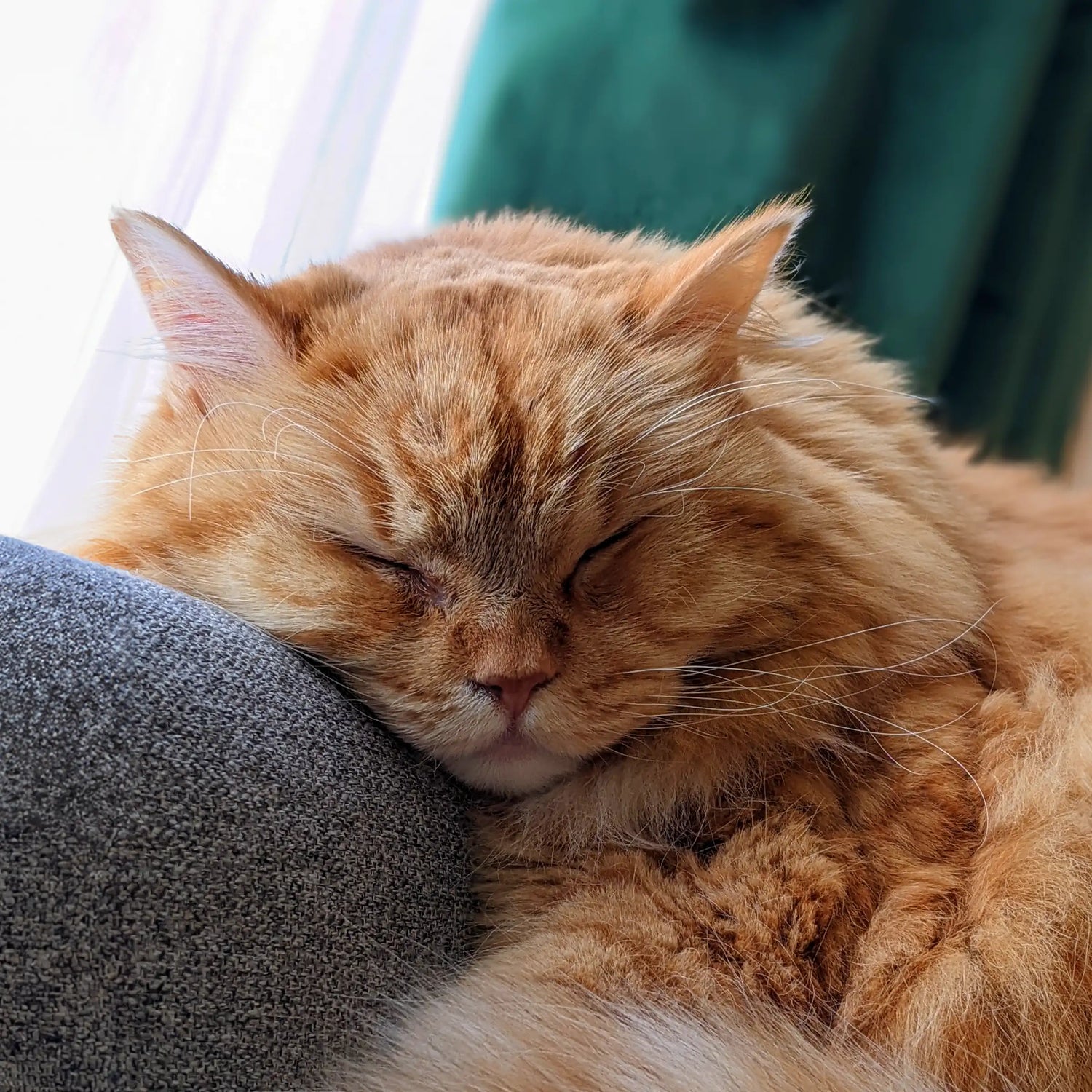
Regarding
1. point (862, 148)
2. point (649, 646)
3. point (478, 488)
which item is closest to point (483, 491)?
point (478, 488)

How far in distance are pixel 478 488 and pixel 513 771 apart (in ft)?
0.90

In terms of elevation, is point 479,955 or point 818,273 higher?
point 818,273

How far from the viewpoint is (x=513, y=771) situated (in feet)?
3.09

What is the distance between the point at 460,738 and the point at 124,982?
34cm

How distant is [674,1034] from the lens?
753 millimetres

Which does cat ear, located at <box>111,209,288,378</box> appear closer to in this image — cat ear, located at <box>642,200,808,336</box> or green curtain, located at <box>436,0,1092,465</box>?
cat ear, located at <box>642,200,808,336</box>

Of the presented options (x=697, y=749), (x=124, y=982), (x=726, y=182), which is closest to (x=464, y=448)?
(x=697, y=749)

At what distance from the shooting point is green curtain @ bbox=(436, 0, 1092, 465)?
6.15 ft

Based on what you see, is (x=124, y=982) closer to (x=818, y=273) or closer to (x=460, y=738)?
(x=460, y=738)

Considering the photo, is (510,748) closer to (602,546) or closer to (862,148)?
(602,546)

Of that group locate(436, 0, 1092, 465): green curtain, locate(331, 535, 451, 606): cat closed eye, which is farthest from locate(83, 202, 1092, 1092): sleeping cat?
locate(436, 0, 1092, 465): green curtain

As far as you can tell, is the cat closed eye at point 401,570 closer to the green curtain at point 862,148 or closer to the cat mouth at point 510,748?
the cat mouth at point 510,748

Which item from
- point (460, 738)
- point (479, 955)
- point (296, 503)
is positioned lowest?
point (479, 955)

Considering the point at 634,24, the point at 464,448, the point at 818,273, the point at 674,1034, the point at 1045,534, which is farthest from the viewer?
the point at 818,273
